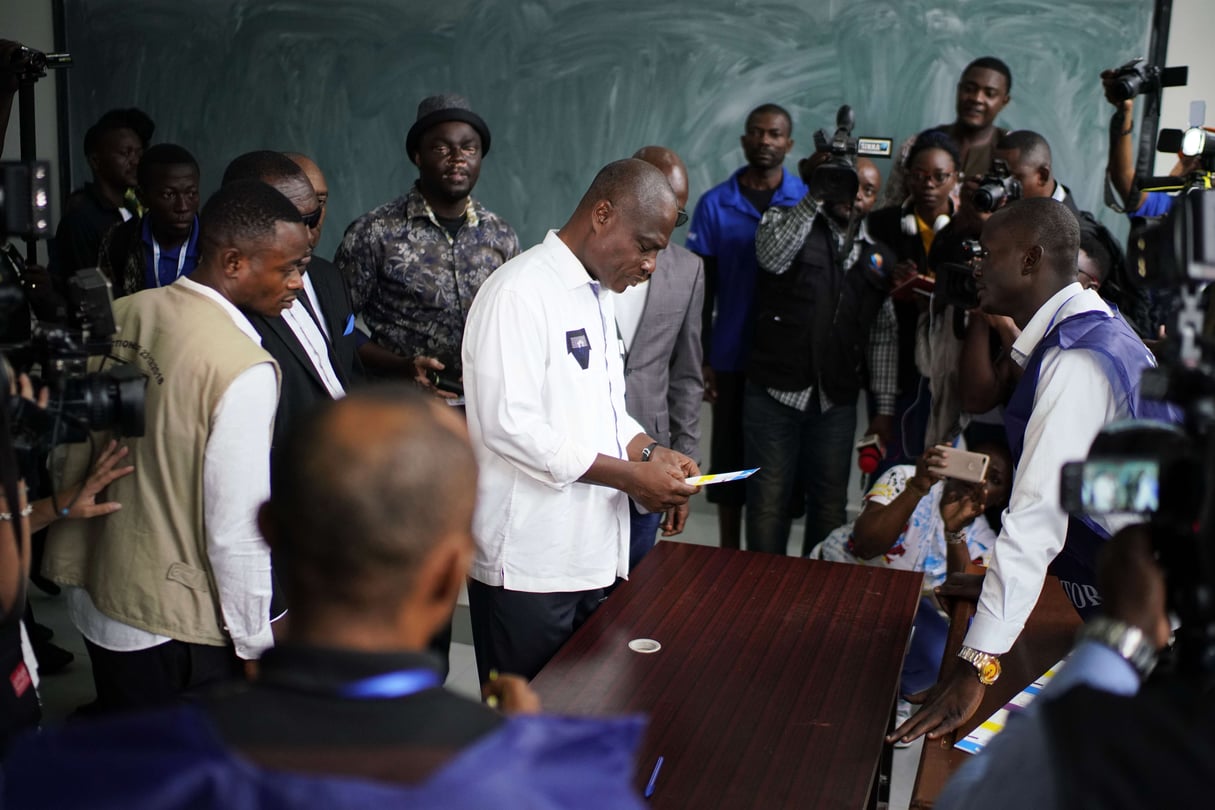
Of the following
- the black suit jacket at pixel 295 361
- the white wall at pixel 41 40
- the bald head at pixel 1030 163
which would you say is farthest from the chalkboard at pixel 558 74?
the black suit jacket at pixel 295 361

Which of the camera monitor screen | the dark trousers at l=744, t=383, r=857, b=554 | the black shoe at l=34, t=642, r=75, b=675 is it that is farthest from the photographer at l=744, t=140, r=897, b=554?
the camera monitor screen

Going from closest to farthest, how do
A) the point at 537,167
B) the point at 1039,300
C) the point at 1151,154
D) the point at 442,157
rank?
the point at 1039,300 → the point at 442,157 → the point at 1151,154 → the point at 537,167

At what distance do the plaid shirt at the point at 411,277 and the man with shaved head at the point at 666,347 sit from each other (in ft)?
1.68

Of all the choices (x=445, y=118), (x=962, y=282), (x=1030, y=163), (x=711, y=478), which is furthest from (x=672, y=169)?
(x=711, y=478)

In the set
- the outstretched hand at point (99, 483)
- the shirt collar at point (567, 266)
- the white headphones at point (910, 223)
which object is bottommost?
the outstretched hand at point (99, 483)

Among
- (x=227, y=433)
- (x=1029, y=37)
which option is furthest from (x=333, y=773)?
(x=1029, y=37)

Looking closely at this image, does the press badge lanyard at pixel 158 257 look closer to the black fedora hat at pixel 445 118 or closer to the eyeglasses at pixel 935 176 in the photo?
the black fedora hat at pixel 445 118

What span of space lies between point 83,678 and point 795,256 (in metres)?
2.73

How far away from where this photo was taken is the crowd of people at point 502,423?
0.90m

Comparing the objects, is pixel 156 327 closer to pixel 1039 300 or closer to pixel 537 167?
pixel 1039 300

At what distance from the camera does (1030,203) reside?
7.73 ft

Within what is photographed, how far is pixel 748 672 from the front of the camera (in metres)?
2.02

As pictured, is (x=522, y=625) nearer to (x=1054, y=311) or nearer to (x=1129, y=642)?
(x=1054, y=311)

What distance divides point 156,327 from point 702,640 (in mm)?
1162
